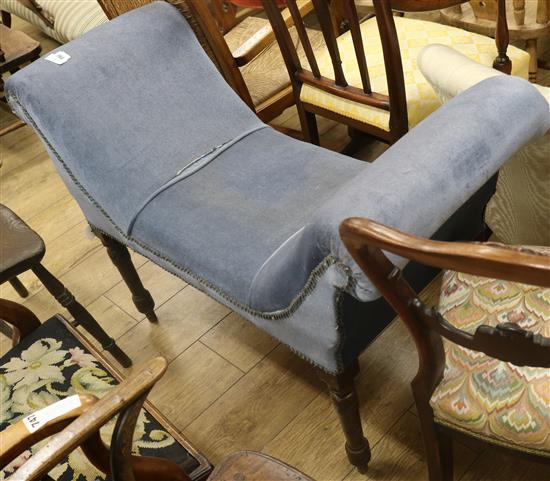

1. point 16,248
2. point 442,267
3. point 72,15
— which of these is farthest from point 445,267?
point 72,15

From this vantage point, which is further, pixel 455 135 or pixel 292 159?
→ pixel 292 159

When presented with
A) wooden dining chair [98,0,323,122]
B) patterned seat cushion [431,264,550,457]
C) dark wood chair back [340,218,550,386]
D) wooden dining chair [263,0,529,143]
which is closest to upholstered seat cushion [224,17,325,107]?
wooden dining chair [98,0,323,122]

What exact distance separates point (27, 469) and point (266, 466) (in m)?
0.36

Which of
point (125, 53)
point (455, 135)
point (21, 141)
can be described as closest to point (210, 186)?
point (125, 53)

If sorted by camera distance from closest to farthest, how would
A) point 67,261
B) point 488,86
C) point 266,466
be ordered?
1. point 266,466
2. point 488,86
3. point 67,261

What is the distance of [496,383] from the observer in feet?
2.95

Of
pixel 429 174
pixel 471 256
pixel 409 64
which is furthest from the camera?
pixel 409 64

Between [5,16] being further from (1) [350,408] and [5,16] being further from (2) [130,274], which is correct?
(1) [350,408]

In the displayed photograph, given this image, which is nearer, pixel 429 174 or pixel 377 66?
pixel 429 174

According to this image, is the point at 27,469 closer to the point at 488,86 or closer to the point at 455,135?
the point at 455,135

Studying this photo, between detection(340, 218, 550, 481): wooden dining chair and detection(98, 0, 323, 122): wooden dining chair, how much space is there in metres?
0.91

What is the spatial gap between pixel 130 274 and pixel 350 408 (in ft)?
2.48

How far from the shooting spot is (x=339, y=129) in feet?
7.59

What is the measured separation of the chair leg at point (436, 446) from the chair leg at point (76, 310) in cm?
86
